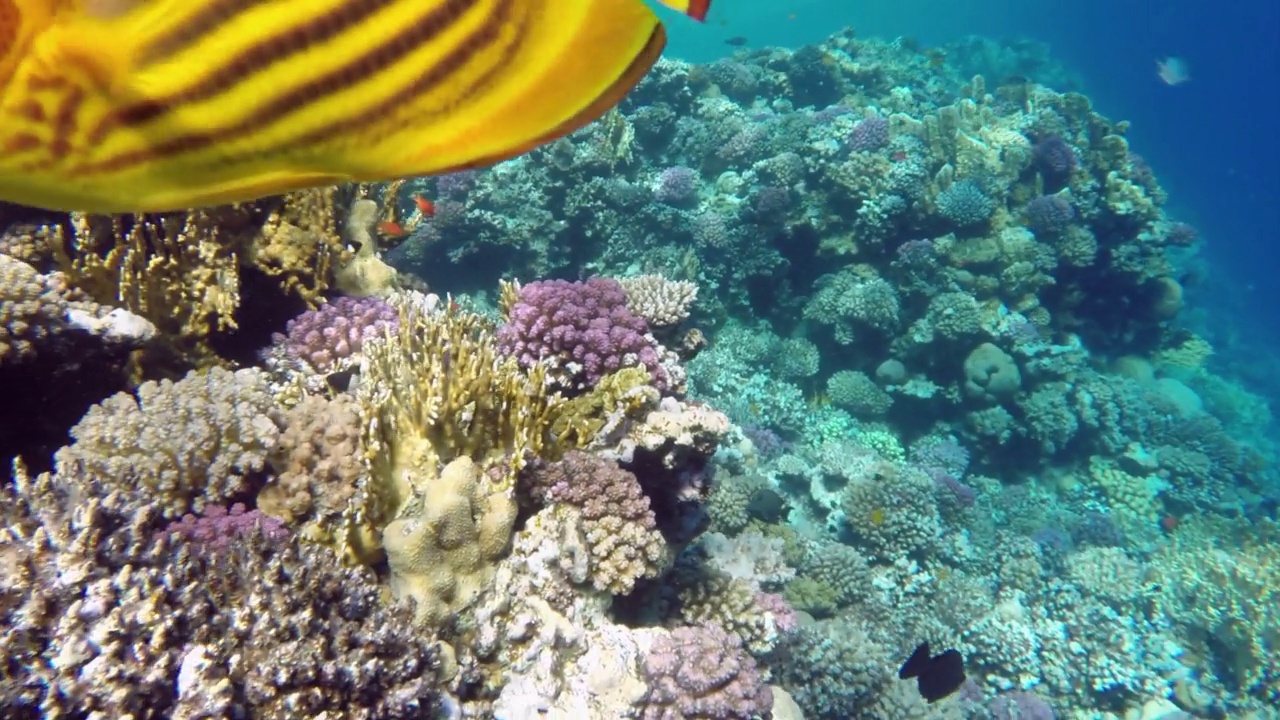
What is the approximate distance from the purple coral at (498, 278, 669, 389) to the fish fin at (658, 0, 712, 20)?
4630 millimetres

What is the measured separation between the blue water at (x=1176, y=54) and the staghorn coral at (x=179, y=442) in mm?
63048

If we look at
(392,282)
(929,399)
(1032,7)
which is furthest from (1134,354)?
(1032,7)

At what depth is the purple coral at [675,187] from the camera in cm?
1341

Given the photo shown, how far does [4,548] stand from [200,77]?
123 inches

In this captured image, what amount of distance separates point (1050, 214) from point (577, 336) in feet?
40.8

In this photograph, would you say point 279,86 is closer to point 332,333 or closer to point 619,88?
point 619,88

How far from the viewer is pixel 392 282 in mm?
5457

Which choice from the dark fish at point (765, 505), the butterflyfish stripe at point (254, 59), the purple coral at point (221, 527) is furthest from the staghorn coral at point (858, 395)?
the butterflyfish stripe at point (254, 59)

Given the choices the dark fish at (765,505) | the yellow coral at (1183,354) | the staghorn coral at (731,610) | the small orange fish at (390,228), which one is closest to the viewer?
the staghorn coral at (731,610)

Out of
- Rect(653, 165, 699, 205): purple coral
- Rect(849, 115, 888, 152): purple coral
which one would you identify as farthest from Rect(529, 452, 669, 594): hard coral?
Rect(849, 115, 888, 152): purple coral

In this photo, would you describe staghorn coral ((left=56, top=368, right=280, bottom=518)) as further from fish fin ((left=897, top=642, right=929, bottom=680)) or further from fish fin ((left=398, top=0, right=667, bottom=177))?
fish fin ((left=897, top=642, right=929, bottom=680))

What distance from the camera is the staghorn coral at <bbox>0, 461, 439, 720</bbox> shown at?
95.5 inches

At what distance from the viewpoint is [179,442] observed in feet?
11.3

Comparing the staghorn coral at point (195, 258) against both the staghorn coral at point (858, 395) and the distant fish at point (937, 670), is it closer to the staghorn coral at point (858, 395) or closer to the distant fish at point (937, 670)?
the distant fish at point (937, 670)
